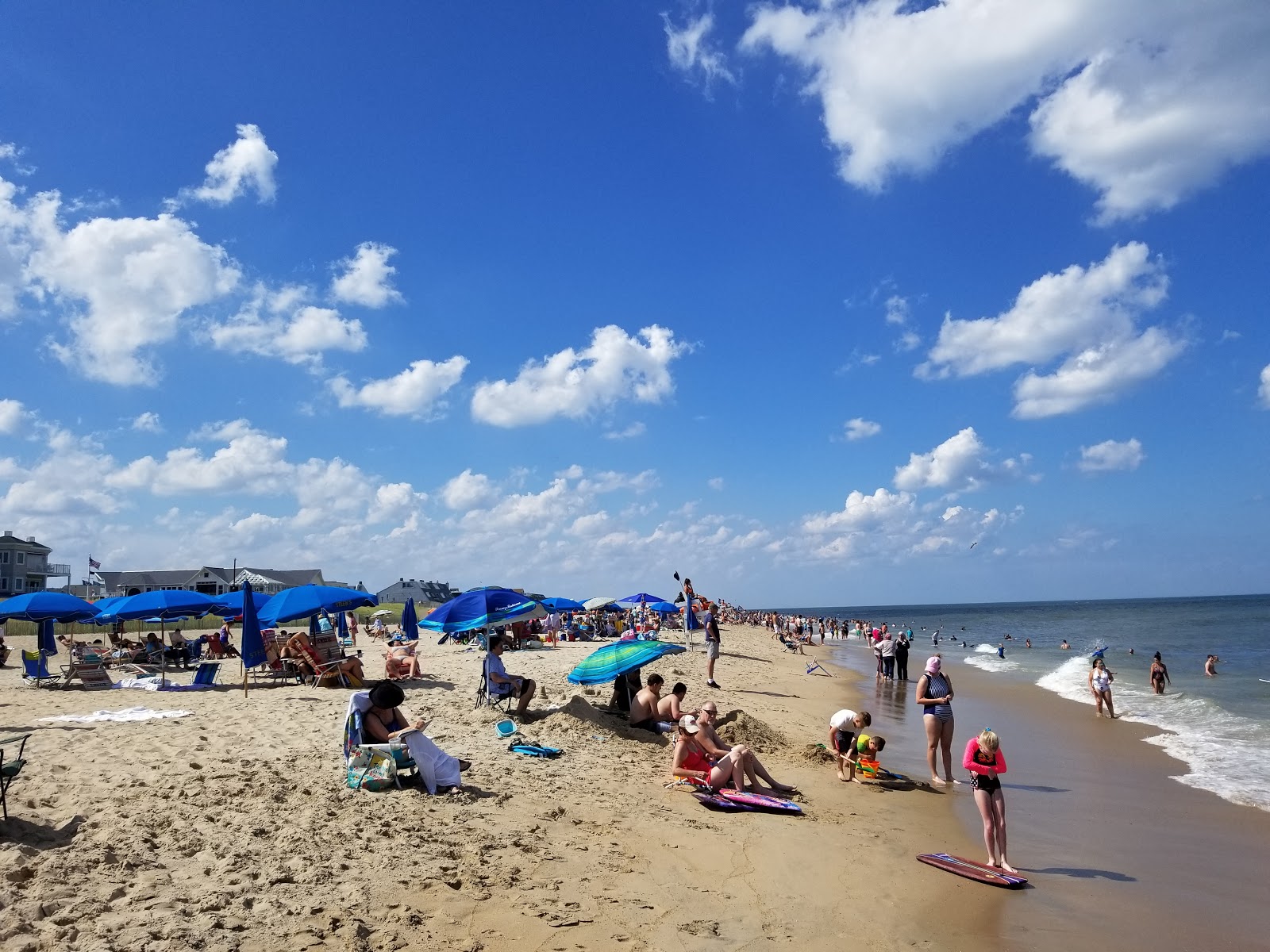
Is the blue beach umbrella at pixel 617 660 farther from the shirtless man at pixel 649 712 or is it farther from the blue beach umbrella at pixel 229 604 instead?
the blue beach umbrella at pixel 229 604

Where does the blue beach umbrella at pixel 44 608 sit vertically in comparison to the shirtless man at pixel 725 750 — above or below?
above

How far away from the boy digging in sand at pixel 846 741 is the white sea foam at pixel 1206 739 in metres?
4.46

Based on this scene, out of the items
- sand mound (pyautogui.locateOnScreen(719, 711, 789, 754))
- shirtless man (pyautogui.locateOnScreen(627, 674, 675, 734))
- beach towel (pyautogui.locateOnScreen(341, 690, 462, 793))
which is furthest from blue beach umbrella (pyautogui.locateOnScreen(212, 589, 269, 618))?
beach towel (pyautogui.locateOnScreen(341, 690, 462, 793))

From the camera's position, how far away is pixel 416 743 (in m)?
6.66

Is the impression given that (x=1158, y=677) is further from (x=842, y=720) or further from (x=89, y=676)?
(x=89, y=676)

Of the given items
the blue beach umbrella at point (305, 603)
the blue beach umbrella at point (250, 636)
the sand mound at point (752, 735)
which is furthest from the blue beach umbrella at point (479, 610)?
the sand mound at point (752, 735)

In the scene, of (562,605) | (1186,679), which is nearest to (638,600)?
(562,605)

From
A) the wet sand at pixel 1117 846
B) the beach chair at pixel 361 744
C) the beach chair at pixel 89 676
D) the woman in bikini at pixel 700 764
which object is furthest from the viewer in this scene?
the beach chair at pixel 89 676

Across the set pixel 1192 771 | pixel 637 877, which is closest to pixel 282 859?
pixel 637 877

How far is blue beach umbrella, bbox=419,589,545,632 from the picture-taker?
1293 centimetres

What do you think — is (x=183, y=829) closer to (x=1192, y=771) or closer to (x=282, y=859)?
(x=282, y=859)

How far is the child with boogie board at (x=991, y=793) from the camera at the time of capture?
6.18 metres

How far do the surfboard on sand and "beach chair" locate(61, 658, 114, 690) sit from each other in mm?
14979

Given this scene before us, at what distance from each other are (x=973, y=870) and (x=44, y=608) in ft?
56.4
